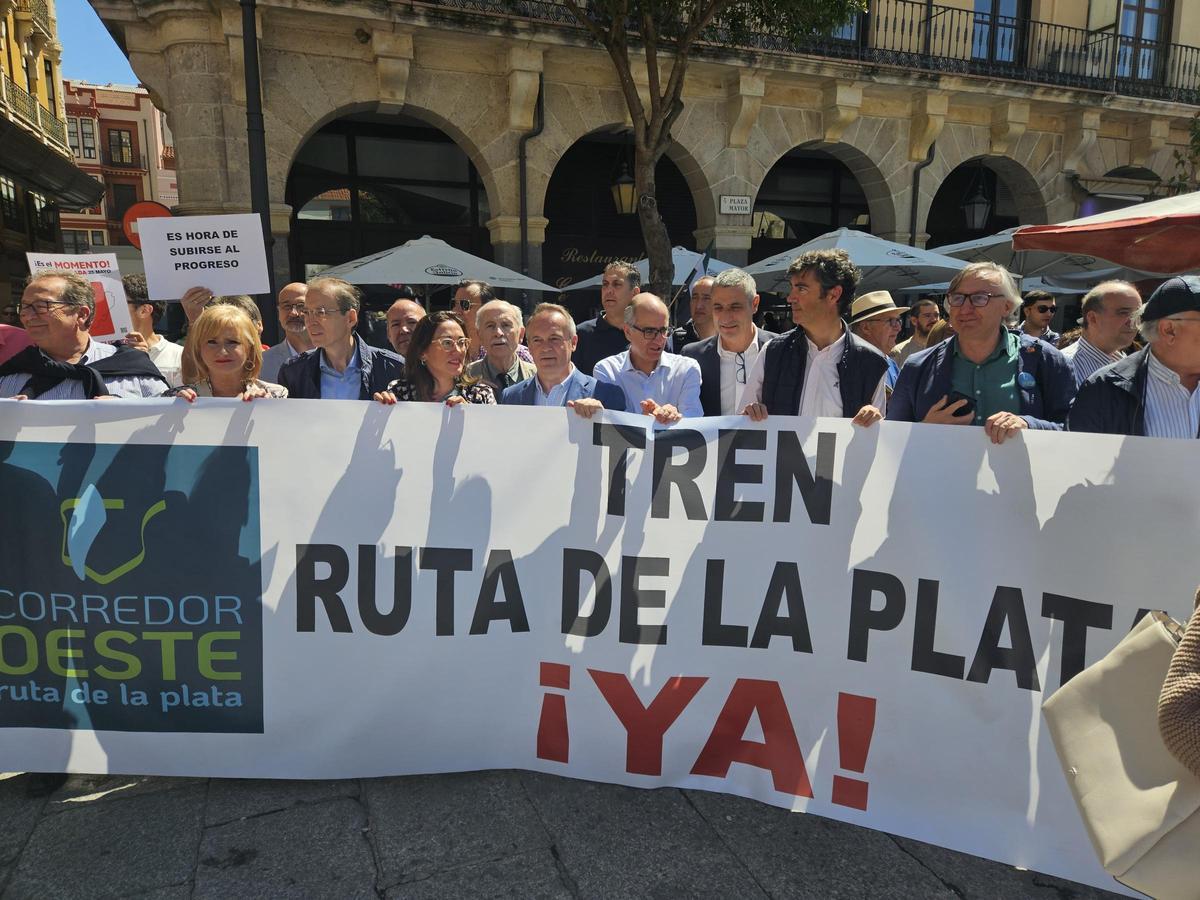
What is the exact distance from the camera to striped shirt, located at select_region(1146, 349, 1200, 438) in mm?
2555

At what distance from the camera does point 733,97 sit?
12062 mm

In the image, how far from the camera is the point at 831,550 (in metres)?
2.64

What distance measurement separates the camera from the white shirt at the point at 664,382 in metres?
3.58

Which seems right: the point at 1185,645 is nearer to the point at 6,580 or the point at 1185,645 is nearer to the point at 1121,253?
the point at 1121,253

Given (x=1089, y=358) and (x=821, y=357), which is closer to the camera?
(x=821, y=357)

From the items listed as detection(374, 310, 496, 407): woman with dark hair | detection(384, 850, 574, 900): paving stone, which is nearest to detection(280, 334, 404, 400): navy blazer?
detection(374, 310, 496, 407): woman with dark hair

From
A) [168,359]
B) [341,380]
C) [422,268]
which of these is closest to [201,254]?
[168,359]

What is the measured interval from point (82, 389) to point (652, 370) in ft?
7.78

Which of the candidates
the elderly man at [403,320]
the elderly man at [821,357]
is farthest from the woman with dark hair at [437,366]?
the elderly man at [821,357]

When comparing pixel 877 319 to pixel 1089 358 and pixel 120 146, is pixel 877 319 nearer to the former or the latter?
pixel 1089 358

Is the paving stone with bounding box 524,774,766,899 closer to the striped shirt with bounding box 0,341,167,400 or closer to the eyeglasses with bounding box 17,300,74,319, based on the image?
the striped shirt with bounding box 0,341,167,400

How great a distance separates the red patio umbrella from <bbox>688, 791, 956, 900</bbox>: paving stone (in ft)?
7.33

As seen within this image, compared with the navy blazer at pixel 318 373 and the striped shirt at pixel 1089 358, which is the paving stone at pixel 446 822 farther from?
the striped shirt at pixel 1089 358

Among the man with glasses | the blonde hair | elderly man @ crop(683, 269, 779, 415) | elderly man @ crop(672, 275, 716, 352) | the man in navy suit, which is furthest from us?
the man with glasses
